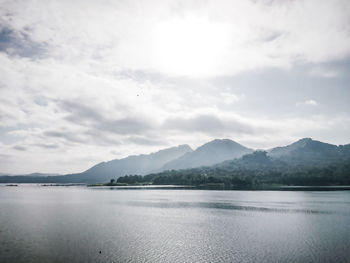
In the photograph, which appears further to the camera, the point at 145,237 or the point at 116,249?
the point at 145,237

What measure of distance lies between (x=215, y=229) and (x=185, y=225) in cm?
1091

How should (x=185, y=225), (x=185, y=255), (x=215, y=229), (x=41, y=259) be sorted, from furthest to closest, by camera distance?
(x=185, y=225) < (x=215, y=229) < (x=185, y=255) < (x=41, y=259)

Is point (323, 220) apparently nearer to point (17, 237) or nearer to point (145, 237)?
point (145, 237)

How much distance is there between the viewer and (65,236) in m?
65.9

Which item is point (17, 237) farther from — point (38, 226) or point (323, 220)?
point (323, 220)

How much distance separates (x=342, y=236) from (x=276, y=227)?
17.0 meters

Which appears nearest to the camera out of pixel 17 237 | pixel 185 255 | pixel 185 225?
pixel 185 255

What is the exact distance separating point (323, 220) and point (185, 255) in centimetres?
5942

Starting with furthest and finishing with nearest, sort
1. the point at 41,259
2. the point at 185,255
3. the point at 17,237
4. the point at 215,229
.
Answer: the point at 215,229 → the point at 17,237 → the point at 185,255 → the point at 41,259

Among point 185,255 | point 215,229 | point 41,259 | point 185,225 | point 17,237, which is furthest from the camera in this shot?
point 185,225

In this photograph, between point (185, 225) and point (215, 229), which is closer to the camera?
point (215, 229)

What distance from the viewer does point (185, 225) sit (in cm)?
8394

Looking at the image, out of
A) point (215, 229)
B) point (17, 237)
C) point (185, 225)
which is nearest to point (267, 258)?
point (215, 229)

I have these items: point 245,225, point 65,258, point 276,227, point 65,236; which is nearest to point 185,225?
point 245,225
